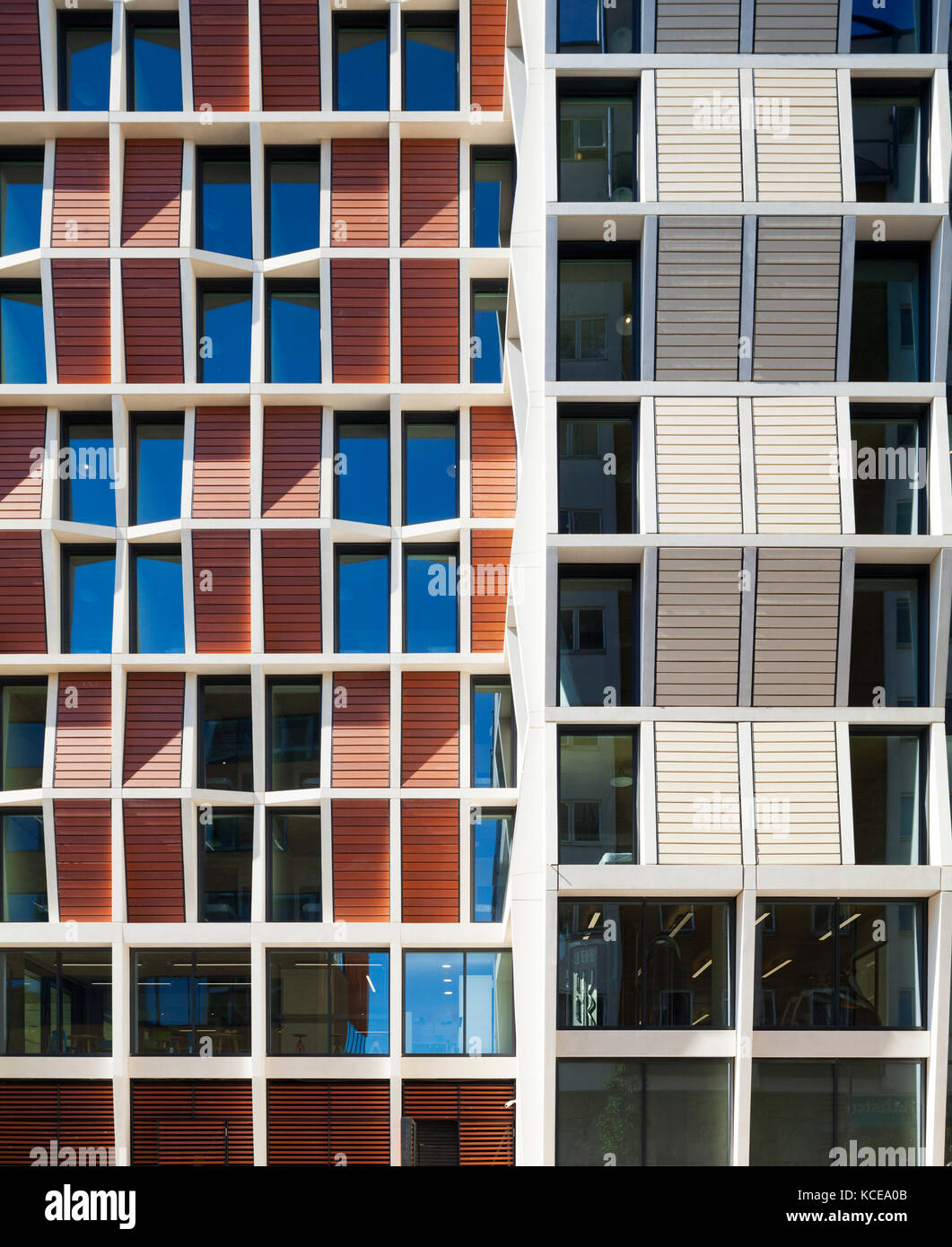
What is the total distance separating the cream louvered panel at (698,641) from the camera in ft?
75.5

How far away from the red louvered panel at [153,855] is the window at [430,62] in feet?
50.8

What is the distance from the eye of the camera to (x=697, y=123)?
23406 mm

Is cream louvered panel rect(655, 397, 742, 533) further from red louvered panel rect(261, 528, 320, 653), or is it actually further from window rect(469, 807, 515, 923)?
red louvered panel rect(261, 528, 320, 653)

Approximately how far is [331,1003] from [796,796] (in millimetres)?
10367

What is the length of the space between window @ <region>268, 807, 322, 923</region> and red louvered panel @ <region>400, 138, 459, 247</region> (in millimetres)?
12138

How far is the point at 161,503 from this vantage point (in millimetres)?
28328

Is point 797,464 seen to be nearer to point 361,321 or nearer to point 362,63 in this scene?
point 361,321

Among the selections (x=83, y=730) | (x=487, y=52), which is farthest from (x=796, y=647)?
(x=83, y=730)

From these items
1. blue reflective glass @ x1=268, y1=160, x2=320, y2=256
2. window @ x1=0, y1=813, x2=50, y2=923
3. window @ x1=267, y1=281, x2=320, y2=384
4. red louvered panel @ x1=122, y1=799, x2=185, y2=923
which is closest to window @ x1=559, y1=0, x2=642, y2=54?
blue reflective glass @ x1=268, y1=160, x2=320, y2=256

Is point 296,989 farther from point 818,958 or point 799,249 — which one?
point 799,249

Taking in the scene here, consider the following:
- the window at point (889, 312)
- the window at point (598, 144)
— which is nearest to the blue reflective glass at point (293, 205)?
the window at point (598, 144)

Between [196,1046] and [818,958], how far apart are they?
1234cm

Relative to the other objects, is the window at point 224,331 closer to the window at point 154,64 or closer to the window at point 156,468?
the window at point 156,468
